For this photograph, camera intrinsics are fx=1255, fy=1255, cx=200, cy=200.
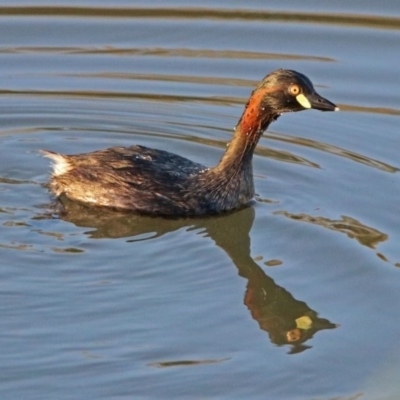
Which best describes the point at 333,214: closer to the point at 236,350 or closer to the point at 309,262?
the point at 309,262

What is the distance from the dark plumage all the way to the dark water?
0.46ft

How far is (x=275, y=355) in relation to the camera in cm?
730

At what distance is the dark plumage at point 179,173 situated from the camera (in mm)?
9312

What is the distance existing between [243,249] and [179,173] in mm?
937

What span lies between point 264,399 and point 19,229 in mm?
2821

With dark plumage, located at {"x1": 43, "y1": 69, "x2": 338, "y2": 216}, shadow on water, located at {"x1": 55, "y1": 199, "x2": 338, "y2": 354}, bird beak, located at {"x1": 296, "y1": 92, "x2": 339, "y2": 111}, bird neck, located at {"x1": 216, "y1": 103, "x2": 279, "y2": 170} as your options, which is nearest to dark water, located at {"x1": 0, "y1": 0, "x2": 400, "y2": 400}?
shadow on water, located at {"x1": 55, "y1": 199, "x2": 338, "y2": 354}

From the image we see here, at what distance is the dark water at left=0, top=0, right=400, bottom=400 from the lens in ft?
23.3

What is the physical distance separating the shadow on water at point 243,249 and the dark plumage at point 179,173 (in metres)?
0.09

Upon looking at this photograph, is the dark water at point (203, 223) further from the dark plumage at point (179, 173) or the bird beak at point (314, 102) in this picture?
the bird beak at point (314, 102)

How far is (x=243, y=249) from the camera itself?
29.1 feet

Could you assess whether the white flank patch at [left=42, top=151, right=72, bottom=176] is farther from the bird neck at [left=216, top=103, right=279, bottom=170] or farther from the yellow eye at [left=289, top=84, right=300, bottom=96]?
the yellow eye at [left=289, top=84, right=300, bottom=96]

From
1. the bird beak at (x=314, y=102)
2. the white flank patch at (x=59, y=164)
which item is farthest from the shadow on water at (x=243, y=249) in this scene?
the bird beak at (x=314, y=102)

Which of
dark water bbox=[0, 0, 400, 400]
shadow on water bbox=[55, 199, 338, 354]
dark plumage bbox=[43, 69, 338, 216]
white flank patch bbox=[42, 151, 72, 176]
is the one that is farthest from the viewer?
white flank patch bbox=[42, 151, 72, 176]

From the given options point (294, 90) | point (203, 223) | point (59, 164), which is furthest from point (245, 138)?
point (59, 164)
